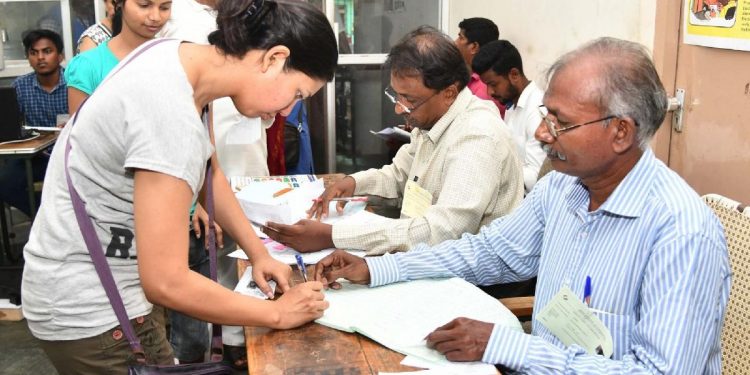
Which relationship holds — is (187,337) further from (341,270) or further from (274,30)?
(274,30)

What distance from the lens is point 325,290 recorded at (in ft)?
5.70

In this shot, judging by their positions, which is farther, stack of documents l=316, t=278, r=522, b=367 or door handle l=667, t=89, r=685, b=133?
door handle l=667, t=89, r=685, b=133

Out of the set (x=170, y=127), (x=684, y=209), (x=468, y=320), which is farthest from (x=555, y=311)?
(x=170, y=127)

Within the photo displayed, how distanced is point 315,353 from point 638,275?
0.63m

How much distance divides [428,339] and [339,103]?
15.4 ft

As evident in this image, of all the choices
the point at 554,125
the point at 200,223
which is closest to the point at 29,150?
the point at 200,223

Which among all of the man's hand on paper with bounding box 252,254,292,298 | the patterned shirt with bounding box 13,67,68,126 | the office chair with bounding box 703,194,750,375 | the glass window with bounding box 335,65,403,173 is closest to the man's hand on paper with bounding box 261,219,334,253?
the man's hand on paper with bounding box 252,254,292,298

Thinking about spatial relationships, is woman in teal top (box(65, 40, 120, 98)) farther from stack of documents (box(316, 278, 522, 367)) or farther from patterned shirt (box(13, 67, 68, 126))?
patterned shirt (box(13, 67, 68, 126))

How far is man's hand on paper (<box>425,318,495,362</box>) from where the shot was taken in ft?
4.50

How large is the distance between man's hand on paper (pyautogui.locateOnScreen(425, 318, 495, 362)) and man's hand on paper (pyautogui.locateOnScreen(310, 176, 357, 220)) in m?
1.07

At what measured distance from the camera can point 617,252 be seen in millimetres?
1409

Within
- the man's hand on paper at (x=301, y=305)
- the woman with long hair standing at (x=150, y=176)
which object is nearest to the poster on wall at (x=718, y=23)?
the woman with long hair standing at (x=150, y=176)

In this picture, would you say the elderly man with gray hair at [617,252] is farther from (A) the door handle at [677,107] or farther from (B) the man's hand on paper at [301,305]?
(A) the door handle at [677,107]

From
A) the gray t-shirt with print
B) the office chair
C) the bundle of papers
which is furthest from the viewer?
the bundle of papers
